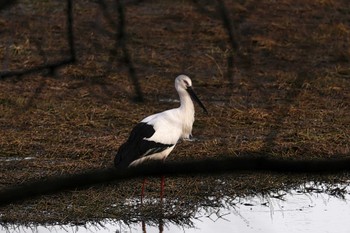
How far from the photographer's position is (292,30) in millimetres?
14961

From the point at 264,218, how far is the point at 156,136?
1.03 metres

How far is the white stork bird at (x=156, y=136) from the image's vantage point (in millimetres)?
7352

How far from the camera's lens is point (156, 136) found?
7.66 metres

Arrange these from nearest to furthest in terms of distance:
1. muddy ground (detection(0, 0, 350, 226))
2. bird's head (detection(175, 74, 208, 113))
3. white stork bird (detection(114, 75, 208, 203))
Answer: white stork bird (detection(114, 75, 208, 203)) → muddy ground (detection(0, 0, 350, 226)) → bird's head (detection(175, 74, 208, 113))

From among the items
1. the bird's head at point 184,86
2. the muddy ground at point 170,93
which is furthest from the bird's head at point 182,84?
the muddy ground at point 170,93

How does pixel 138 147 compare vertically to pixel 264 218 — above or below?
above

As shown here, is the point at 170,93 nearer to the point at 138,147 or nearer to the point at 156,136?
the point at 156,136

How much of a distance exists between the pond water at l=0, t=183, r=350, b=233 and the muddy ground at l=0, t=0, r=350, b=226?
131 mm

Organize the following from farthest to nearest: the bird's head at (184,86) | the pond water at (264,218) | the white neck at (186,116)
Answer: the bird's head at (184,86), the white neck at (186,116), the pond water at (264,218)

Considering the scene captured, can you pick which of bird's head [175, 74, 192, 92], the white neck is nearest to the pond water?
the white neck

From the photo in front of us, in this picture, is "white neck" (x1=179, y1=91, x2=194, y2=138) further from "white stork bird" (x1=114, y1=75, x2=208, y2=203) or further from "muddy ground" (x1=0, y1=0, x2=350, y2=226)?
"muddy ground" (x1=0, y1=0, x2=350, y2=226)

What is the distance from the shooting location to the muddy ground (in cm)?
772

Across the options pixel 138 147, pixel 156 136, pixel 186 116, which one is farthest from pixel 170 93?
pixel 138 147

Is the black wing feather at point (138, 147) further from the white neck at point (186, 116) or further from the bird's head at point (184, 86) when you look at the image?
the bird's head at point (184, 86)
